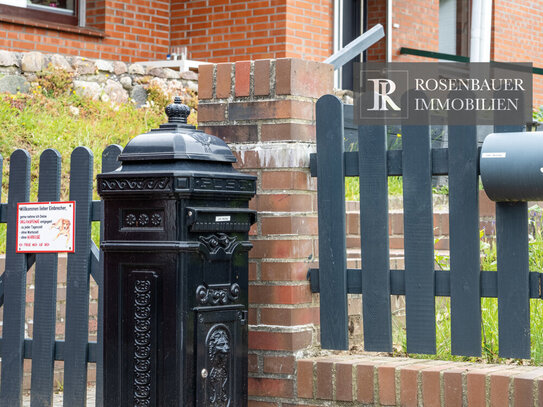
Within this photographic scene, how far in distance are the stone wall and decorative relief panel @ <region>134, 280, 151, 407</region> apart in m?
5.12

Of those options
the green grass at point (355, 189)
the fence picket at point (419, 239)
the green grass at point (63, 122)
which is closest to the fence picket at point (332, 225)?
the fence picket at point (419, 239)

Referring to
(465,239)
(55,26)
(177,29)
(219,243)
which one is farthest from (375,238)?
(177,29)

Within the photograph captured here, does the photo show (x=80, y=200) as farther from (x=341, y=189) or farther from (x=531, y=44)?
(x=531, y=44)

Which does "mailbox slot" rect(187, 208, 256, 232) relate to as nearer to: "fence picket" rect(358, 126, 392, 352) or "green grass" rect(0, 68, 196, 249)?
"fence picket" rect(358, 126, 392, 352)

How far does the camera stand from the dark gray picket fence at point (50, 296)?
4195 mm

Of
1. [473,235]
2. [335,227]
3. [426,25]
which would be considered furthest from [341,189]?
[426,25]

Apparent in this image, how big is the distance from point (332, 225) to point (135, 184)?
35.7 inches

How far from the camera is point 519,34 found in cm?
1425

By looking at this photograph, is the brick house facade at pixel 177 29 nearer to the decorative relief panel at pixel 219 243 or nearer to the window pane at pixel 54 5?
the window pane at pixel 54 5

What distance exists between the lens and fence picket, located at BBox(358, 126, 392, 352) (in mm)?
3738

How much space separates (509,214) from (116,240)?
1.52 meters

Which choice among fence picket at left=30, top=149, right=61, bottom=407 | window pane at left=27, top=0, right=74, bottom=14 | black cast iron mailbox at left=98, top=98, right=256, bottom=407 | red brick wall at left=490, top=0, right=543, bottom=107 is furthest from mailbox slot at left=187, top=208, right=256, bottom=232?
Result: red brick wall at left=490, top=0, right=543, bottom=107

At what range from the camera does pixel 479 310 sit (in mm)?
3561

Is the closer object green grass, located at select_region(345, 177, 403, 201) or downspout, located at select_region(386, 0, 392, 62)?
green grass, located at select_region(345, 177, 403, 201)
